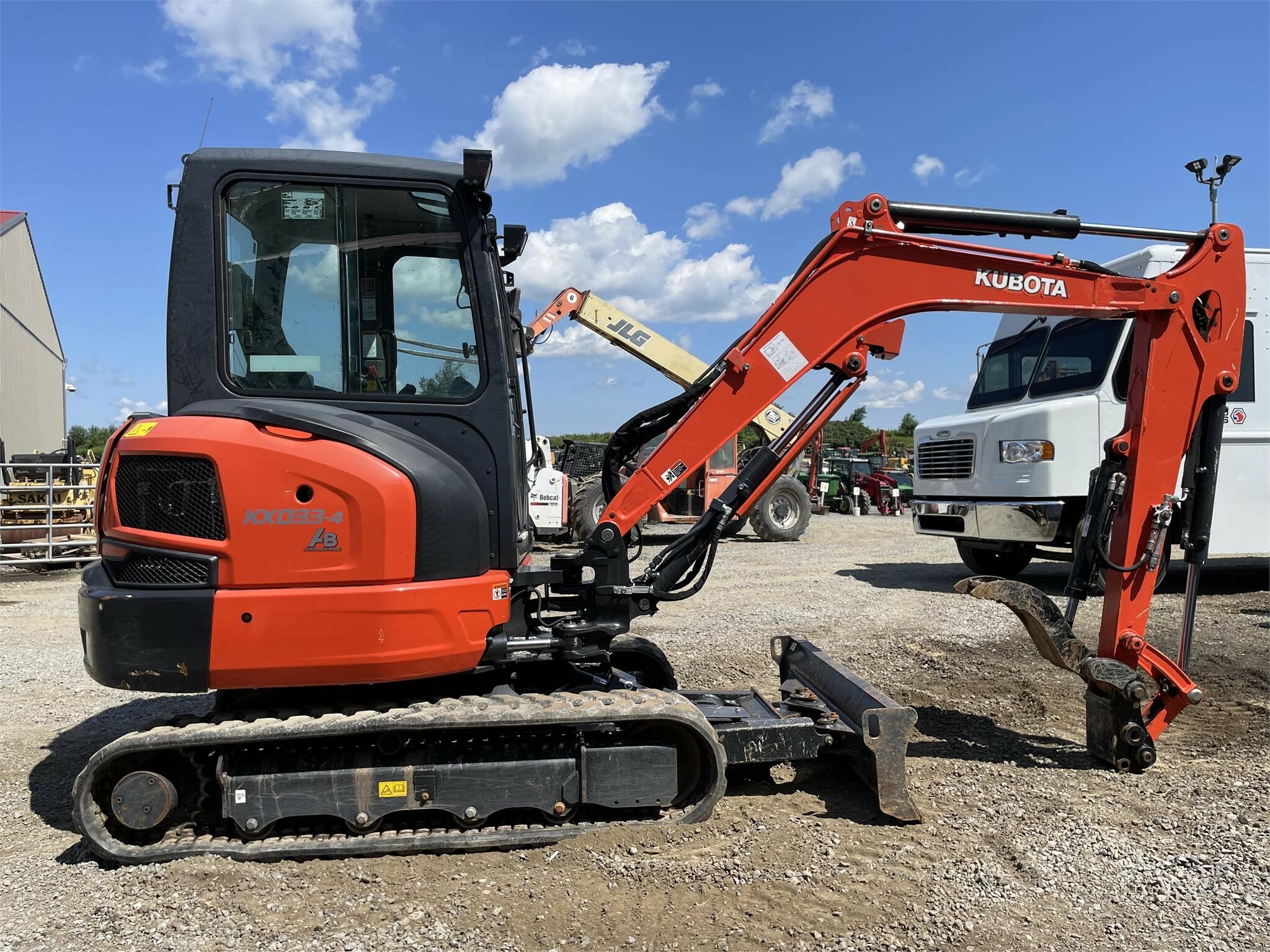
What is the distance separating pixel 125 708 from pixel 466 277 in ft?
14.7

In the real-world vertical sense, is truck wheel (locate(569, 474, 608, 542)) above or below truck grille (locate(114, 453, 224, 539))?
below

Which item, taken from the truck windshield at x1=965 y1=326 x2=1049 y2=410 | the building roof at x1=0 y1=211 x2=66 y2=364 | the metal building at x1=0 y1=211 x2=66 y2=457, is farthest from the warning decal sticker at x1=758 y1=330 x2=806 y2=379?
the building roof at x1=0 y1=211 x2=66 y2=364

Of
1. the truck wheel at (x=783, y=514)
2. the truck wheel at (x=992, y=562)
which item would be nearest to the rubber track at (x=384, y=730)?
the truck wheel at (x=992, y=562)

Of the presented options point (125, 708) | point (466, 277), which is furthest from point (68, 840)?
point (466, 277)

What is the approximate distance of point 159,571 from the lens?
355cm

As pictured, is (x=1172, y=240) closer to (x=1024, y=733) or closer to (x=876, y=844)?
(x=1024, y=733)

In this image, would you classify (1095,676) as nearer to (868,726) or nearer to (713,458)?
(868,726)

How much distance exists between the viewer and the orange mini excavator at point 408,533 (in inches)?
138

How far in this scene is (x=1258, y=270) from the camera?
9305mm

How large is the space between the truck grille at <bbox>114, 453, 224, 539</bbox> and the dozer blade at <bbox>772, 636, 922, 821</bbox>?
3000 mm

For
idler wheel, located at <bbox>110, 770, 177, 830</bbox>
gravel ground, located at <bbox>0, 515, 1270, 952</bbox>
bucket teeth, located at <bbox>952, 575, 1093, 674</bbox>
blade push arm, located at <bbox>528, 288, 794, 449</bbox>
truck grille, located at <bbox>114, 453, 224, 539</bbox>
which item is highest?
blade push arm, located at <bbox>528, 288, 794, 449</bbox>

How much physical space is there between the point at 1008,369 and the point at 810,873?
840 cm

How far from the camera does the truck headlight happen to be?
8.87m

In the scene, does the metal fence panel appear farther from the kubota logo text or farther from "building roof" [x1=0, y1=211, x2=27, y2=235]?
"building roof" [x1=0, y1=211, x2=27, y2=235]
